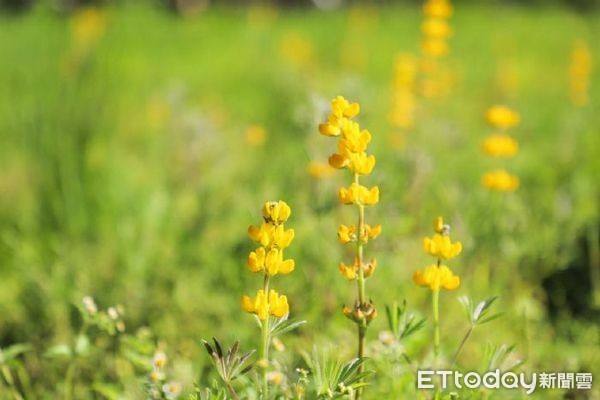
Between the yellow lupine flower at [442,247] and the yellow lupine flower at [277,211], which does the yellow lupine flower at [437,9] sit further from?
the yellow lupine flower at [277,211]

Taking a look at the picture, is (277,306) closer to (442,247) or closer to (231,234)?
(442,247)

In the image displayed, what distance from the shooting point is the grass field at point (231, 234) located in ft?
6.02

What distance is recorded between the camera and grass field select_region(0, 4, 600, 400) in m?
1.84

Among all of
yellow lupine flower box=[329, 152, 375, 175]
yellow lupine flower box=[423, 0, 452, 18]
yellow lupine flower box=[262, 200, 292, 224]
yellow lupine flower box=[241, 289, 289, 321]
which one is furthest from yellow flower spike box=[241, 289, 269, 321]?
yellow lupine flower box=[423, 0, 452, 18]

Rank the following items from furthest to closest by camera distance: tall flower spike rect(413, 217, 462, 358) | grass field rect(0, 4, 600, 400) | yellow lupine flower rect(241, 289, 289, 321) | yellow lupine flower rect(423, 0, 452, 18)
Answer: yellow lupine flower rect(423, 0, 452, 18)
grass field rect(0, 4, 600, 400)
tall flower spike rect(413, 217, 462, 358)
yellow lupine flower rect(241, 289, 289, 321)

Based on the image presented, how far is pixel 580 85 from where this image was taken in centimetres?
352

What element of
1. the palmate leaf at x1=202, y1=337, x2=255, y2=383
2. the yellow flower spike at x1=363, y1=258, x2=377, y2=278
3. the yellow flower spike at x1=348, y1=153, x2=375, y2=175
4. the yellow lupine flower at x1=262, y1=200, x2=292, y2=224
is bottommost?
the palmate leaf at x1=202, y1=337, x2=255, y2=383

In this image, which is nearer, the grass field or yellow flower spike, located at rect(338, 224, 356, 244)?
yellow flower spike, located at rect(338, 224, 356, 244)

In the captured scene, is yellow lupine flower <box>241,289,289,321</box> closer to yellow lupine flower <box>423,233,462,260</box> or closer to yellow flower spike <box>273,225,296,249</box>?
yellow flower spike <box>273,225,296,249</box>

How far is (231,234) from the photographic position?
2627 millimetres

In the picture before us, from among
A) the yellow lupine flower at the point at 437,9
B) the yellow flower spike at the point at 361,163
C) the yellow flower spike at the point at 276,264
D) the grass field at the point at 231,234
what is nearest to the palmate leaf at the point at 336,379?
the grass field at the point at 231,234

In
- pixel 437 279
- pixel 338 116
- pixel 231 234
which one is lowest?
pixel 231 234

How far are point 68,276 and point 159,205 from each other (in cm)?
52

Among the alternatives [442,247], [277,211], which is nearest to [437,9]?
[442,247]
